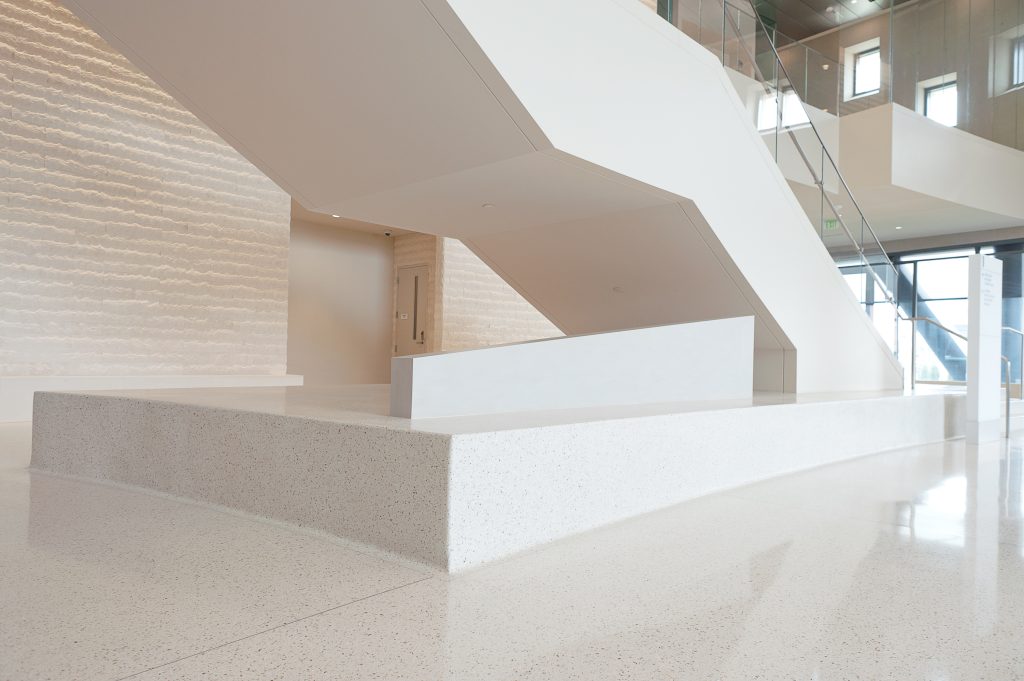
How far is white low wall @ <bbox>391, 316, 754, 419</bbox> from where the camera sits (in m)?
3.17

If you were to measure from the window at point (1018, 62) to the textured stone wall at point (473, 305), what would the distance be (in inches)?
392

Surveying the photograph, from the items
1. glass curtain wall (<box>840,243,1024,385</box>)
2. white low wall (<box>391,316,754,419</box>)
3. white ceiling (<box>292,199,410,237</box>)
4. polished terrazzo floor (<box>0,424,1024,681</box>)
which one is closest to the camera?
polished terrazzo floor (<box>0,424,1024,681</box>)

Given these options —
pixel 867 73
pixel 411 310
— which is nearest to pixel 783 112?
pixel 867 73

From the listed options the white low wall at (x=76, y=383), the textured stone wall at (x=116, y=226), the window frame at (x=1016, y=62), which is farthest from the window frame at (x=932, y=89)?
the white low wall at (x=76, y=383)

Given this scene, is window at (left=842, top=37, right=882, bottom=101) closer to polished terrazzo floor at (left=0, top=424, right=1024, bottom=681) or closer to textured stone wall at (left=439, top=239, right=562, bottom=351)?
textured stone wall at (left=439, top=239, right=562, bottom=351)

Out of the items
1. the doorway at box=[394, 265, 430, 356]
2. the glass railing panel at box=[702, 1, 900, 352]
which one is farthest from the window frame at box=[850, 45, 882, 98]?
the doorway at box=[394, 265, 430, 356]

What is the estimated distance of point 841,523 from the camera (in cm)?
336

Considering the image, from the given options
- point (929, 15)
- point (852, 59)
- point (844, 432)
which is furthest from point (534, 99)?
point (929, 15)

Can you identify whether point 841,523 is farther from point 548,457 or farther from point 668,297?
point 668,297

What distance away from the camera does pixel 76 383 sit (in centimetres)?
717

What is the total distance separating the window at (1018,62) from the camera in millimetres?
13055

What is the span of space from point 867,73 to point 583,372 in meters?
11.2

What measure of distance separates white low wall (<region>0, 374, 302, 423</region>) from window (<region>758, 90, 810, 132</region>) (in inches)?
202

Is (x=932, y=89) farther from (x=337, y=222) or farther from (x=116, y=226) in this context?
(x=116, y=226)
